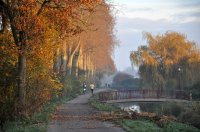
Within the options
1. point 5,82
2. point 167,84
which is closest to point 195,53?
point 167,84

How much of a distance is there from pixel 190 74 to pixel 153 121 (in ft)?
116

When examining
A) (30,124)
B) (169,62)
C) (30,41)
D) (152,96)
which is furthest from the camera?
(169,62)

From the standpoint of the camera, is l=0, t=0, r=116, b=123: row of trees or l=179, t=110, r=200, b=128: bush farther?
l=179, t=110, r=200, b=128: bush

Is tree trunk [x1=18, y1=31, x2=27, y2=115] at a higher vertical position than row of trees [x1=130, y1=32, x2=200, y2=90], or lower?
lower

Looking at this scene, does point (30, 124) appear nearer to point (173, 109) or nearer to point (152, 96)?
point (173, 109)

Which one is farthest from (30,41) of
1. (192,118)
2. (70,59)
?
(70,59)

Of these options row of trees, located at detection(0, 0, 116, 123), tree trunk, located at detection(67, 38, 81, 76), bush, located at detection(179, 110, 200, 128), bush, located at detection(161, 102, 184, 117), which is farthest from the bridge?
row of trees, located at detection(0, 0, 116, 123)

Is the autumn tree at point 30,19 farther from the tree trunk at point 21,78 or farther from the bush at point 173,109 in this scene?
the bush at point 173,109

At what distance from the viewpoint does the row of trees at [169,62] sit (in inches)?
2306

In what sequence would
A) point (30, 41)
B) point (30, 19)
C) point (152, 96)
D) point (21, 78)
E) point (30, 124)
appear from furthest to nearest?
1. point (152, 96)
2. point (21, 78)
3. point (30, 41)
4. point (30, 124)
5. point (30, 19)

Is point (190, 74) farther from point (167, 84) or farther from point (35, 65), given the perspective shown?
point (35, 65)

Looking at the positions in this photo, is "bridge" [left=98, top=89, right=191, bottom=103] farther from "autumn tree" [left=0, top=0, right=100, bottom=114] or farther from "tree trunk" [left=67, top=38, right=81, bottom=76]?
"autumn tree" [left=0, top=0, right=100, bottom=114]

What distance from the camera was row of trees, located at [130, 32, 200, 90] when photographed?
58562 mm

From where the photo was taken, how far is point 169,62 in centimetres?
5953
